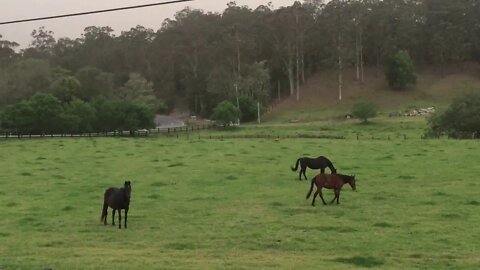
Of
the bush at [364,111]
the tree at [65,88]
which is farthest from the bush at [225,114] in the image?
the tree at [65,88]

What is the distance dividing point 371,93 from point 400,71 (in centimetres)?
633

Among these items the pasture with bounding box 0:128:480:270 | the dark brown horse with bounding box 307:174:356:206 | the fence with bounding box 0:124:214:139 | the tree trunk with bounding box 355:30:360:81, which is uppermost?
the tree trunk with bounding box 355:30:360:81

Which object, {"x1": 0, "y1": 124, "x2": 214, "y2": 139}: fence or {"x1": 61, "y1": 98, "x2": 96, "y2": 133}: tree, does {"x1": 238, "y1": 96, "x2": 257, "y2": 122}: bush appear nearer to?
{"x1": 0, "y1": 124, "x2": 214, "y2": 139}: fence

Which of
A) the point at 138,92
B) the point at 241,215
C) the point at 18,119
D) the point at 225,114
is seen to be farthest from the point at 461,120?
the point at 138,92

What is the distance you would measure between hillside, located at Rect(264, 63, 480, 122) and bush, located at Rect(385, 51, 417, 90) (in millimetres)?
1582

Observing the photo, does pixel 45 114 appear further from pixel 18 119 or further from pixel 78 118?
pixel 78 118

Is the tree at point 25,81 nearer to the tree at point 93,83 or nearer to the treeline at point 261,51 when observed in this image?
the treeline at point 261,51

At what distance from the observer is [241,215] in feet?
61.0

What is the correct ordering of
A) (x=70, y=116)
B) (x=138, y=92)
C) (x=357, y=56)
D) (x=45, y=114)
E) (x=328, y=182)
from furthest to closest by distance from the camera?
(x=357, y=56), (x=138, y=92), (x=70, y=116), (x=45, y=114), (x=328, y=182)

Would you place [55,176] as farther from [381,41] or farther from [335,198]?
[381,41]

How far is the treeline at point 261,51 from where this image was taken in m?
96.6

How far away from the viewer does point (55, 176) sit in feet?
96.5

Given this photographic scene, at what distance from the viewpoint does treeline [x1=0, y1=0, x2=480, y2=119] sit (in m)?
96.6

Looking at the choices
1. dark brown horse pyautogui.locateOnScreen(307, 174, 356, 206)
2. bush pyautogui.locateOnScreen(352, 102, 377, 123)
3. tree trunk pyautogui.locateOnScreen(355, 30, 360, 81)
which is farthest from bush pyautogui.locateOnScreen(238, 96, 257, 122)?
dark brown horse pyautogui.locateOnScreen(307, 174, 356, 206)
